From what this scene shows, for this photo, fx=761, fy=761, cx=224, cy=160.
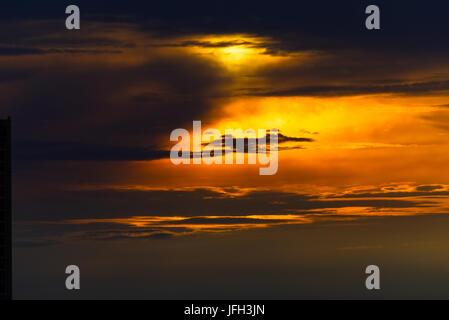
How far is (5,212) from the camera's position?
16150 cm

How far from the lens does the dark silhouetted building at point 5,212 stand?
529ft

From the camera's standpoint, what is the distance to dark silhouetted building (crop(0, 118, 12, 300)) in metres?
161
